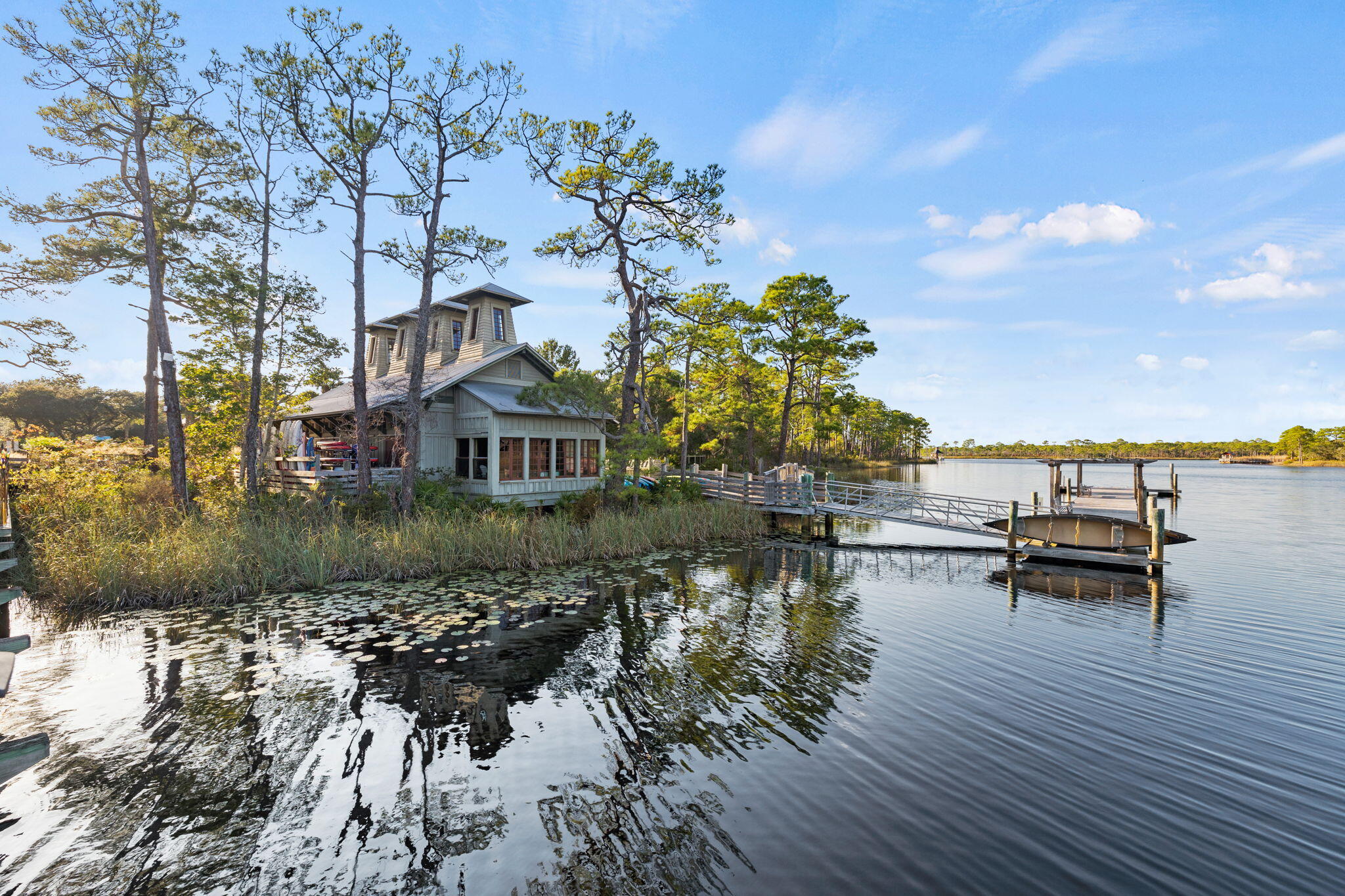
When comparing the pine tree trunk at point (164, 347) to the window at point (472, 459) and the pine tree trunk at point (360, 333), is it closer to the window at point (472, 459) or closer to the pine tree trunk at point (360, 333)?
the pine tree trunk at point (360, 333)

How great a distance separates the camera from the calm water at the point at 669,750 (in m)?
4.50

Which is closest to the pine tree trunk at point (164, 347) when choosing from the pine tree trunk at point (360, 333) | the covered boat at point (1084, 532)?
the pine tree trunk at point (360, 333)

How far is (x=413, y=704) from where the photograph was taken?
7223 mm

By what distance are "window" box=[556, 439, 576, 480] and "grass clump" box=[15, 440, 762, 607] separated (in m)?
2.75

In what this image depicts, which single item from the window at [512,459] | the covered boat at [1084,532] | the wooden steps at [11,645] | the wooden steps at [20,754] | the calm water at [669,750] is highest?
the window at [512,459]

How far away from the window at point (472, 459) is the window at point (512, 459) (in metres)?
0.57

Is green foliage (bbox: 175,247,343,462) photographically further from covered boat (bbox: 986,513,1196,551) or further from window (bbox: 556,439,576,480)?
covered boat (bbox: 986,513,1196,551)

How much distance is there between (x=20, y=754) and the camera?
269cm

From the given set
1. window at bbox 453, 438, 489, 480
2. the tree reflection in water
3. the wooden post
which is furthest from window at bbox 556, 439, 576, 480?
the wooden post

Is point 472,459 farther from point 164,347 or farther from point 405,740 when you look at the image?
point 405,740

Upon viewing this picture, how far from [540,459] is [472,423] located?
9.59ft

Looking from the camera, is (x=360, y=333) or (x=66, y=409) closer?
(x=360, y=333)

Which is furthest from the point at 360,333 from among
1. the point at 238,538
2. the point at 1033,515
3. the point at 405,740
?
the point at 1033,515

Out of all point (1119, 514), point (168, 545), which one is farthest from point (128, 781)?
point (1119, 514)
